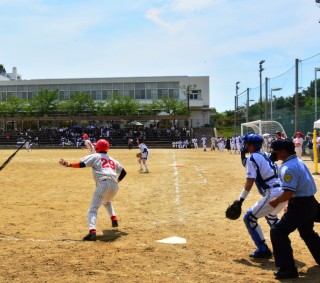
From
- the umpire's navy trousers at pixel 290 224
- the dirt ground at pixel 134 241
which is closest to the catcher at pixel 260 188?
the dirt ground at pixel 134 241

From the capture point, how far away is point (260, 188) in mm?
6188

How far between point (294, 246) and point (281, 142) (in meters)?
2.27

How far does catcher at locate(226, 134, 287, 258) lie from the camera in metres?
5.95

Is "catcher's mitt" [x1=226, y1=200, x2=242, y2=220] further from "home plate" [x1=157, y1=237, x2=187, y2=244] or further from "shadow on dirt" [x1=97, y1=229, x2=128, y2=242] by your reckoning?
"shadow on dirt" [x1=97, y1=229, x2=128, y2=242]

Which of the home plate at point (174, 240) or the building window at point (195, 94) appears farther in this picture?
the building window at point (195, 94)

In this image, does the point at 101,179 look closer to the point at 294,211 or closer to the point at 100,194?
the point at 100,194

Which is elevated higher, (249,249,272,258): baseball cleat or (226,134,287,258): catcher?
(226,134,287,258): catcher

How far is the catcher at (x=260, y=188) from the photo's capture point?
5953 mm

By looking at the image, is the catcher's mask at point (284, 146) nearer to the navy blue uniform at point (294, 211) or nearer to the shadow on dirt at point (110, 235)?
the navy blue uniform at point (294, 211)

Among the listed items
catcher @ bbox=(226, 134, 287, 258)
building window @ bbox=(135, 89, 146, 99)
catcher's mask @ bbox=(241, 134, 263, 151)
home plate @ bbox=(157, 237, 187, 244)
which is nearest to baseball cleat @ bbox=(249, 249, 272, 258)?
catcher @ bbox=(226, 134, 287, 258)

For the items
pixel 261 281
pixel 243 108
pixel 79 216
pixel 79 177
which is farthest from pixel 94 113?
pixel 261 281

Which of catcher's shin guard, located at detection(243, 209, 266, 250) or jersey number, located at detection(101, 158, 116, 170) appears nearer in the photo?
catcher's shin guard, located at detection(243, 209, 266, 250)

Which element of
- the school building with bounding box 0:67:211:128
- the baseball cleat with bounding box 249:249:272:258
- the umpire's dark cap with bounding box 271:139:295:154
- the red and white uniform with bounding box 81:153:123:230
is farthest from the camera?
the school building with bounding box 0:67:211:128

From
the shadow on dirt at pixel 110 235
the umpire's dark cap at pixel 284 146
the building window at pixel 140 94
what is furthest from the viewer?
the building window at pixel 140 94
